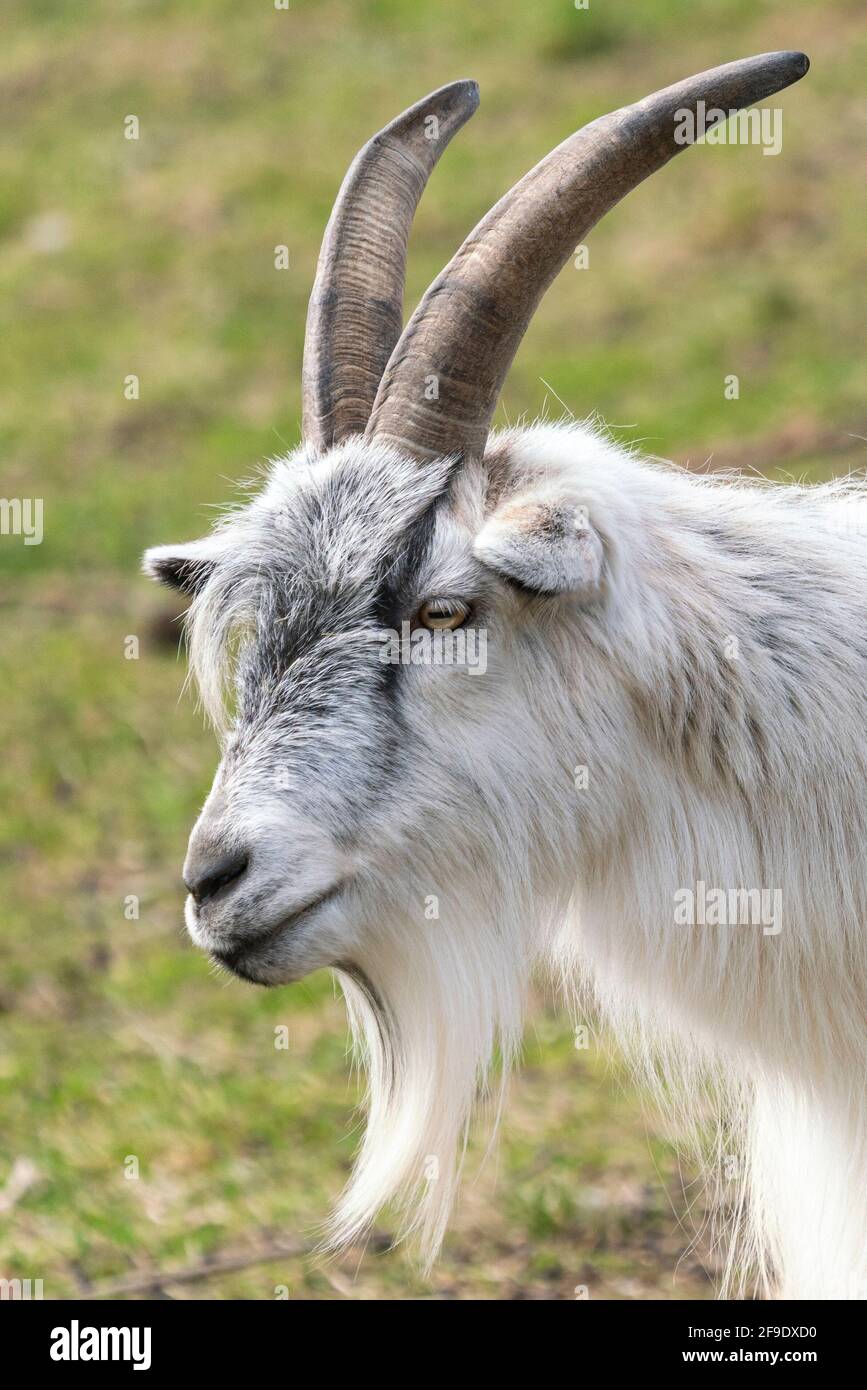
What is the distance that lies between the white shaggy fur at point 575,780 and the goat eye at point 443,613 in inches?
1.5

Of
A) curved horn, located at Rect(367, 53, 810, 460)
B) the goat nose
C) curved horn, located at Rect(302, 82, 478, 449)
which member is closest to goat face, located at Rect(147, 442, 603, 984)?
the goat nose

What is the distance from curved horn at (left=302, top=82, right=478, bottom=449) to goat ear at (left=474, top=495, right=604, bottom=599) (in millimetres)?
663

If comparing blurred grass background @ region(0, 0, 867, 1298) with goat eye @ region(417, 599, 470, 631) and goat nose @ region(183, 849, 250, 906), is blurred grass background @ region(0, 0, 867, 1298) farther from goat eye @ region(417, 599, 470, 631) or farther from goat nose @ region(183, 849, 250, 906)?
goat eye @ region(417, 599, 470, 631)

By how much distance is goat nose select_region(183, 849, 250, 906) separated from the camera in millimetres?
2783

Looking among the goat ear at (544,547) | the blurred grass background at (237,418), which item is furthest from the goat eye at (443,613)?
the blurred grass background at (237,418)

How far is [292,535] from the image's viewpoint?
3084 millimetres

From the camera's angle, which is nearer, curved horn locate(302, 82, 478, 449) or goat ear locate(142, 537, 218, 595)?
goat ear locate(142, 537, 218, 595)

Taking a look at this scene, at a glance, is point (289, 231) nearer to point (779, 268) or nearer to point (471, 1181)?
point (779, 268)

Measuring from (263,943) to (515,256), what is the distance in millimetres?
1277

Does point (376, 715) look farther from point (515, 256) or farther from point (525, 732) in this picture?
point (515, 256)

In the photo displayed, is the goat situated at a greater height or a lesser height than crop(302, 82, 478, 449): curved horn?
lesser

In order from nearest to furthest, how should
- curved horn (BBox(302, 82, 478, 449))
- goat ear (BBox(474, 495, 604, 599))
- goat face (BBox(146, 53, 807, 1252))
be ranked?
goat ear (BBox(474, 495, 604, 599)), goat face (BBox(146, 53, 807, 1252)), curved horn (BBox(302, 82, 478, 449))

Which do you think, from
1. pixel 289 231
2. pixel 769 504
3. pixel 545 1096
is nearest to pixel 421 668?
pixel 769 504

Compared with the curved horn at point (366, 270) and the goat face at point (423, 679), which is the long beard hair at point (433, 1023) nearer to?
the goat face at point (423, 679)
